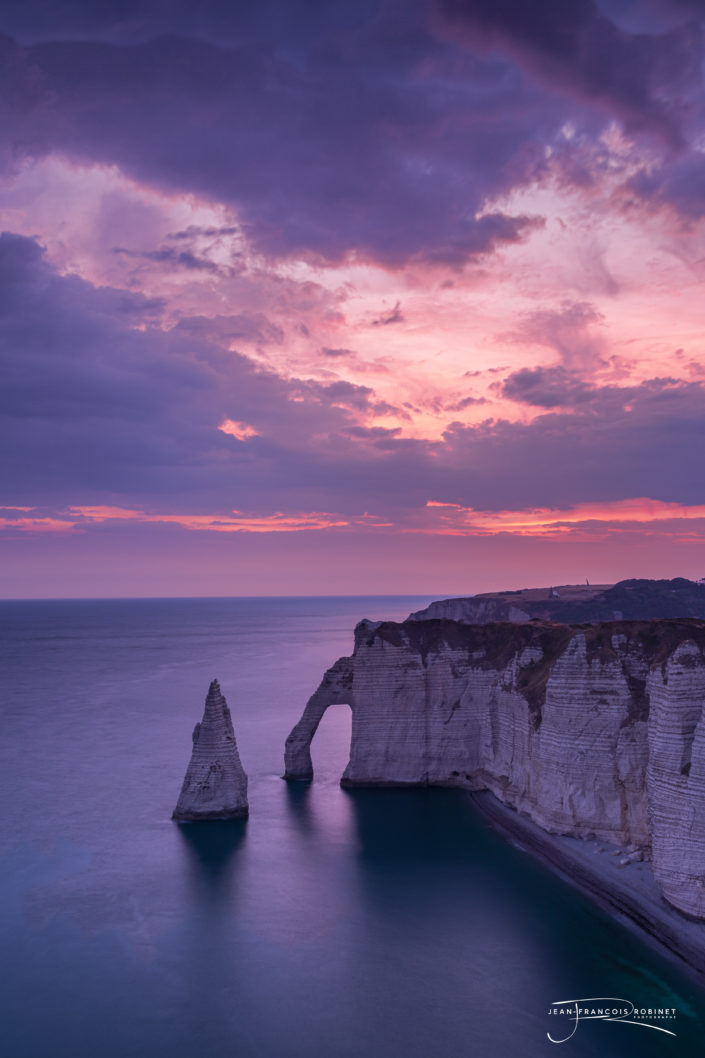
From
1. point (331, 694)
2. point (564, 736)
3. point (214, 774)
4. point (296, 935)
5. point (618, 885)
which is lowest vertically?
point (296, 935)

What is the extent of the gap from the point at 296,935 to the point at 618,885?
40.7 ft

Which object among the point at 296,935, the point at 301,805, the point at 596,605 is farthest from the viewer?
the point at 596,605

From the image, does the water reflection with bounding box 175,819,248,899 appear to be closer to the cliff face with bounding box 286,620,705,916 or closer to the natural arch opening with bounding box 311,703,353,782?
the cliff face with bounding box 286,620,705,916

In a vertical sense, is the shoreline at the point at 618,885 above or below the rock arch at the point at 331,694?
below

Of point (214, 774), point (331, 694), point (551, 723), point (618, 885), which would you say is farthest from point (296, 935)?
point (331, 694)

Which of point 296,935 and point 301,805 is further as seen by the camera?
point 301,805

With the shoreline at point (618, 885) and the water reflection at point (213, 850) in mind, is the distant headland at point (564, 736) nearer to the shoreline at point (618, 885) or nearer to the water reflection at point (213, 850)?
the shoreline at point (618, 885)

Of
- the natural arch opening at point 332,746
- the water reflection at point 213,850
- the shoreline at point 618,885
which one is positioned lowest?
the natural arch opening at point 332,746

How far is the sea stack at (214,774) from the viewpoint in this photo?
36031 mm

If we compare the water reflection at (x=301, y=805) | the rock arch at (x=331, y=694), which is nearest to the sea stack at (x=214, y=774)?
the water reflection at (x=301, y=805)

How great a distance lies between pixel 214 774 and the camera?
3709 centimetres
